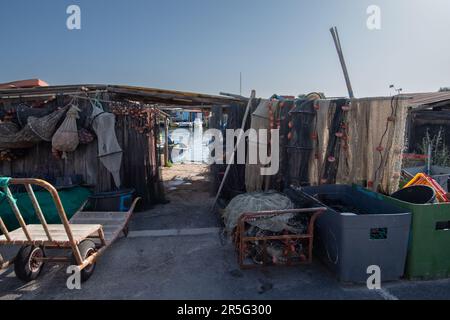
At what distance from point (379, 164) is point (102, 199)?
5.33 metres

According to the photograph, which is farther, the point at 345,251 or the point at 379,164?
the point at 379,164

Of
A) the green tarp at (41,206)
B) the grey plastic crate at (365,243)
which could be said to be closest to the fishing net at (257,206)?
the grey plastic crate at (365,243)

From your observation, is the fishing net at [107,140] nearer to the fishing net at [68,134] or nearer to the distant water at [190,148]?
the fishing net at [68,134]

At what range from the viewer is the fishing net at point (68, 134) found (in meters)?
5.45

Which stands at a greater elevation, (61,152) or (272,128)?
(272,128)

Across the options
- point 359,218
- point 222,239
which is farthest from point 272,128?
point 359,218

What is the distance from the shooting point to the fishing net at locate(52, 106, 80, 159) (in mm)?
5445

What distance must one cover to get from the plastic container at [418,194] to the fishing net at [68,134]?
6.03 metres

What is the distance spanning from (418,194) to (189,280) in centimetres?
336

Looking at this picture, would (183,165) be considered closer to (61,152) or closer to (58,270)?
(61,152)

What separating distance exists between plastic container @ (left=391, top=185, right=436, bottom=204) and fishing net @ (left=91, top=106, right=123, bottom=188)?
5407 millimetres

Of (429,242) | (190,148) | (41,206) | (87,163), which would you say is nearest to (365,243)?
(429,242)

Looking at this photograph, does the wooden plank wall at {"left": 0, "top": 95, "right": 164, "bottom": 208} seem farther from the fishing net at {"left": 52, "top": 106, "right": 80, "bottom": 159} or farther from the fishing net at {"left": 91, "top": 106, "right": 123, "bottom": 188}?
the fishing net at {"left": 52, "top": 106, "right": 80, "bottom": 159}
